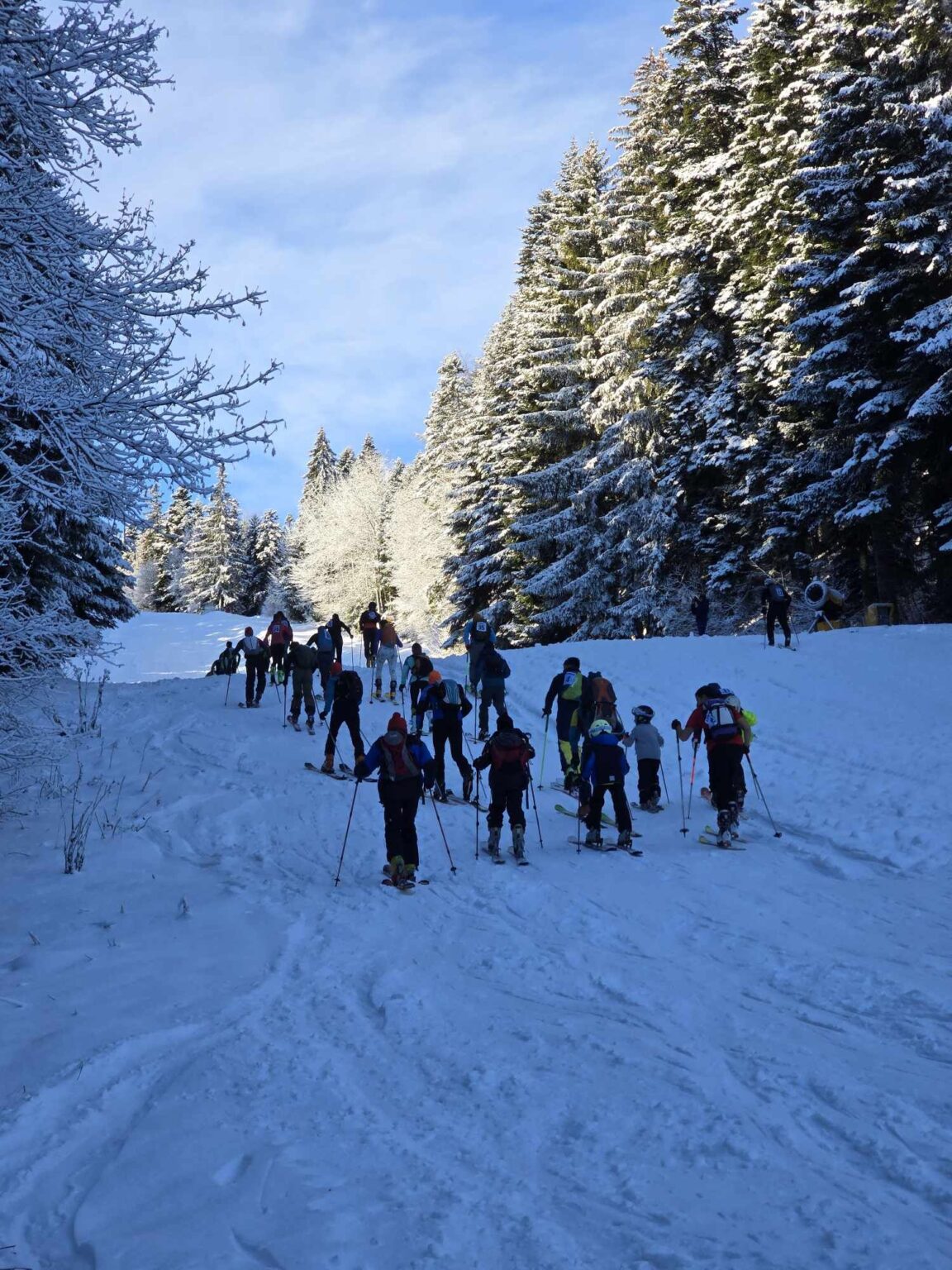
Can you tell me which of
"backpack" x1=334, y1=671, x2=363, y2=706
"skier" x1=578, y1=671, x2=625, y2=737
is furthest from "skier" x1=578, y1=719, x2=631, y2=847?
"backpack" x1=334, y1=671, x2=363, y2=706

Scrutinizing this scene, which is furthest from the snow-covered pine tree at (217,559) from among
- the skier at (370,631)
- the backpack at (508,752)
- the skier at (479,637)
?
the backpack at (508,752)

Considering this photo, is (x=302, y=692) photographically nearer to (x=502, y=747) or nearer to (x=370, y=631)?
(x=370, y=631)

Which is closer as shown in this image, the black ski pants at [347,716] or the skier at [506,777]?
the skier at [506,777]

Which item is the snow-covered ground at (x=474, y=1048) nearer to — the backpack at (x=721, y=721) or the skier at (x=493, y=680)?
the backpack at (x=721, y=721)

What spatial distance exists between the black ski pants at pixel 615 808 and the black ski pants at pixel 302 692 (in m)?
7.90

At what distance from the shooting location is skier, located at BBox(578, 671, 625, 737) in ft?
36.8

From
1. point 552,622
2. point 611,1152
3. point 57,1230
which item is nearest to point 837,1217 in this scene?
point 611,1152

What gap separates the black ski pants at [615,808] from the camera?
1005cm

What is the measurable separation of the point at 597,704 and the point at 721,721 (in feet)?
5.49

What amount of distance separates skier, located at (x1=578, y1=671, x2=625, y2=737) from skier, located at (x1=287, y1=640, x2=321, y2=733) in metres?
6.39

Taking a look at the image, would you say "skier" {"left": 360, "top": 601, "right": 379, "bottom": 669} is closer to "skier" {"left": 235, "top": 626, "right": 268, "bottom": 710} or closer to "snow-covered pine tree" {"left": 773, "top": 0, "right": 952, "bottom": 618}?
"skier" {"left": 235, "top": 626, "right": 268, "bottom": 710}

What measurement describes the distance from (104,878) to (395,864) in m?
2.91

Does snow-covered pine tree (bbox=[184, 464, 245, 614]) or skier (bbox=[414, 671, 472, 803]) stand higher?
snow-covered pine tree (bbox=[184, 464, 245, 614])

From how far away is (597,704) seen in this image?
11.3m
